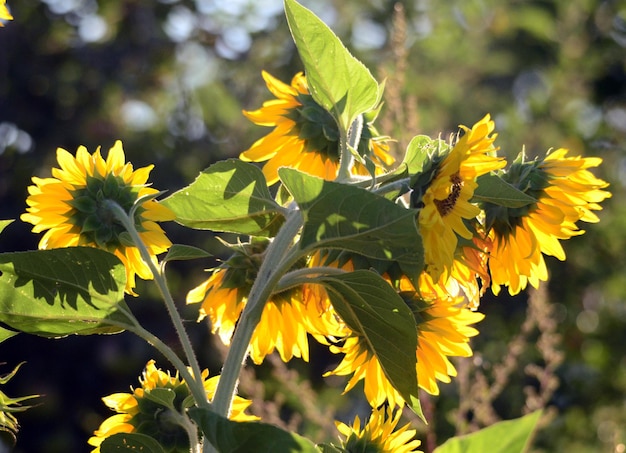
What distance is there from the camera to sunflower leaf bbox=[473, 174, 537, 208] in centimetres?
70

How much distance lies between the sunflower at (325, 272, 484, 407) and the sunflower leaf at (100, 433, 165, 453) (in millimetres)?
212

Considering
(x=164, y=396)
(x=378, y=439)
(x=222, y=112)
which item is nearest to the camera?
(x=164, y=396)

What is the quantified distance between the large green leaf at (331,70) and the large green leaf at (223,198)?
93mm

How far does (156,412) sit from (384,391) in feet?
0.69

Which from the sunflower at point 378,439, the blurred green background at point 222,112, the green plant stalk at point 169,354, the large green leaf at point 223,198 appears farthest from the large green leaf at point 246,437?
the blurred green background at point 222,112

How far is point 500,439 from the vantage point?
18.6 inches

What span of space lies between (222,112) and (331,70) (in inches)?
175

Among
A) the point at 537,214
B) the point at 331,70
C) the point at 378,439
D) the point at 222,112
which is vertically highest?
the point at 331,70

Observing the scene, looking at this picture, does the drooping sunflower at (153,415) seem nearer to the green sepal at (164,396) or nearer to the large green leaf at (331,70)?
the green sepal at (164,396)

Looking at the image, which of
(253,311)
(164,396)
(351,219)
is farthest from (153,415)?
(351,219)

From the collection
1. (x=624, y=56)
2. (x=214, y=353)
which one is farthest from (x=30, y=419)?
(x=624, y=56)

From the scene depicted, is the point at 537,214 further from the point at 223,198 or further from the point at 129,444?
the point at 129,444

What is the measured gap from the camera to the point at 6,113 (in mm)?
5043

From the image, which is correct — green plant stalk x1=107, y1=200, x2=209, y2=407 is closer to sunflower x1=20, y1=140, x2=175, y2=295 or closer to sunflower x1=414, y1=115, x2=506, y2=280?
sunflower x1=20, y1=140, x2=175, y2=295
